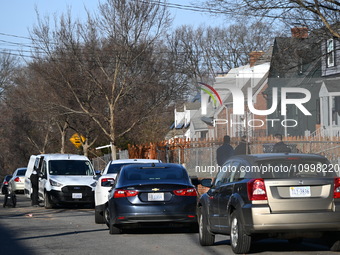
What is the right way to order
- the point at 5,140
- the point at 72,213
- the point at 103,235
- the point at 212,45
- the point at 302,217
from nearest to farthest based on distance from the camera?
1. the point at 302,217
2. the point at 103,235
3. the point at 72,213
4. the point at 212,45
5. the point at 5,140

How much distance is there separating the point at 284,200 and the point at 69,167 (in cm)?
1601

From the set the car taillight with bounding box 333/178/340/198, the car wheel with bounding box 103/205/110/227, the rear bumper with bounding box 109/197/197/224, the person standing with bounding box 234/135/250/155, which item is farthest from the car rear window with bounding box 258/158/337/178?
the person standing with bounding box 234/135/250/155

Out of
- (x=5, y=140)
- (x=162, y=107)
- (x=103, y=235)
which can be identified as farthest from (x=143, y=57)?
(x=5, y=140)

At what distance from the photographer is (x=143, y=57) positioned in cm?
3659

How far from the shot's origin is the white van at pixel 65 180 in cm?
2348

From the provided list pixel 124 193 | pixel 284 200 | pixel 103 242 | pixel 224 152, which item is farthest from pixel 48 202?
pixel 284 200

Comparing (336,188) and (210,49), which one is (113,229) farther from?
(210,49)

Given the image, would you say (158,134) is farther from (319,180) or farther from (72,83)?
(319,180)

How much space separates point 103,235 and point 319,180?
5.52 meters

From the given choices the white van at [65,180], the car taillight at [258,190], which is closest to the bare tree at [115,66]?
the white van at [65,180]

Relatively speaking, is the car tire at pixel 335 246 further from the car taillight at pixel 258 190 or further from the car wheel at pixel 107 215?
the car wheel at pixel 107 215

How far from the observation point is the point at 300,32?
68.7 ft

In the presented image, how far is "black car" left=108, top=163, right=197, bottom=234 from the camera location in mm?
13969

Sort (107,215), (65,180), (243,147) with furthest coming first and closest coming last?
(243,147)
(65,180)
(107,215)
